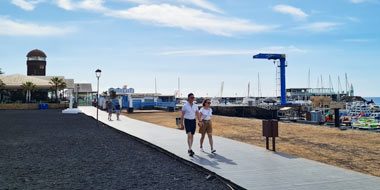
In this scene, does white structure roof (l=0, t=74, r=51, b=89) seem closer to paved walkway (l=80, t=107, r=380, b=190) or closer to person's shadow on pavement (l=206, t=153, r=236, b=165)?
paved walkway (l=80, t=107, r=380, b=190)

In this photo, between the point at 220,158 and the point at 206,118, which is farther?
the point at 206,118

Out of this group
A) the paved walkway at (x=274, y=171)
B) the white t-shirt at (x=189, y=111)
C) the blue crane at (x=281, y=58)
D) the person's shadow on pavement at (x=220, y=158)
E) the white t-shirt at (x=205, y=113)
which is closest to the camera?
the paved walkway at (x=274, y=171)

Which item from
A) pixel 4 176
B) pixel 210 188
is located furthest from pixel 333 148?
pixel 4 176

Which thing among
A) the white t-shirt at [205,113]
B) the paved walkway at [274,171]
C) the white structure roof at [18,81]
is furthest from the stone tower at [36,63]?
the white t-shirt at [205,113]

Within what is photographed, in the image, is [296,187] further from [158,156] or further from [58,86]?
[58,86]

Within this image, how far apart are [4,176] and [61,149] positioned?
3.91m

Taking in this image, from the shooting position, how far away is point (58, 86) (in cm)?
5362

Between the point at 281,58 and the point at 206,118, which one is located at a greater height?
the point at 281,58

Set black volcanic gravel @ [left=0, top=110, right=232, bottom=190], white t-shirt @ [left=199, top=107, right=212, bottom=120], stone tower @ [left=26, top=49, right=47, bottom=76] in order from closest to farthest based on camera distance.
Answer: black volcanic gravel @ [left=0, top=110, right=232, bottom=190], white t-shirt @ [left=199, top=107, right=212, bottom=120], stone tower @ [left=26, top=49, right=47, bottom=76]

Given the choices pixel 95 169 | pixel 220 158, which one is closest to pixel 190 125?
pixel 220 158

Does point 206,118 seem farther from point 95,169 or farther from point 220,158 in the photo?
point 95,169

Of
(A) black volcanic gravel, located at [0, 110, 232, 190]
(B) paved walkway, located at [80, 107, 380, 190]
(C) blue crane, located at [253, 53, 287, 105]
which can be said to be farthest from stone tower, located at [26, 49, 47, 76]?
(B) paved walkway, located at [80, 107, 380, 190]

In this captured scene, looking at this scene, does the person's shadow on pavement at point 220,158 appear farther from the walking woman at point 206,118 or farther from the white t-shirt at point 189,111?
the white t-shirt at point 189,111

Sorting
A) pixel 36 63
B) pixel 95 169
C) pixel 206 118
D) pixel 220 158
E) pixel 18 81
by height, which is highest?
pixel 36 63
